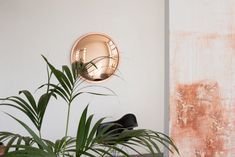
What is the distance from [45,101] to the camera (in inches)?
53.8

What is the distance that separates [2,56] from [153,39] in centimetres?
234

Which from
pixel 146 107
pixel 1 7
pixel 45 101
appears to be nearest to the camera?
pixel 45 101

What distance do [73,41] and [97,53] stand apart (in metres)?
0.41

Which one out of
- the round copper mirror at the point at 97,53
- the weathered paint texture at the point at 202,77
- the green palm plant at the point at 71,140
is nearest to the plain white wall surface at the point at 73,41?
the round copper mirror at the point at 97,53

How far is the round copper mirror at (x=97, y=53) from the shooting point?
4.49 meters

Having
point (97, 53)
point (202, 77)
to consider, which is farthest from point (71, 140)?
point (97, 53)

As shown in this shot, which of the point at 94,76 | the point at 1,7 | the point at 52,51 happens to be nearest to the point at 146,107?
the point at 94,76

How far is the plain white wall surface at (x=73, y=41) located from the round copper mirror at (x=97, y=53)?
10 centimetres

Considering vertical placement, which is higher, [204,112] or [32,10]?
[32,10]

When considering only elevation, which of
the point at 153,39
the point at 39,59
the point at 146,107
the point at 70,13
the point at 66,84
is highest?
the point at 70,13

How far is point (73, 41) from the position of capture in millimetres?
4520

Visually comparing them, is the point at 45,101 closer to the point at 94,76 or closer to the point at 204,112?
the point at 204,112

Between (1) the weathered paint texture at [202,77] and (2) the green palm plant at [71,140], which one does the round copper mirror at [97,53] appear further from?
(2) the green palm plant at [71,140]

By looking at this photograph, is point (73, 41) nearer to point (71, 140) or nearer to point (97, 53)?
point (97, 53)
